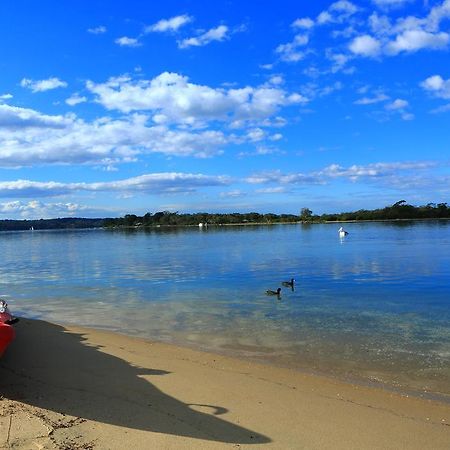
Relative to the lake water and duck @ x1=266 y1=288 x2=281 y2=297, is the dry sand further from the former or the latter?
duck @ x1=266 y1=288 x2=281 y2=297

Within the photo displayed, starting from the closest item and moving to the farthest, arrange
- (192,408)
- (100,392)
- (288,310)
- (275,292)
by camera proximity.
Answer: (192,408) < (100,392) < (288,310) < (275,292)

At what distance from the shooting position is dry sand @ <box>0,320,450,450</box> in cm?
595

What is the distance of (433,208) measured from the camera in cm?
18100

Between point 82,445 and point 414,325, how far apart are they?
1083 cm

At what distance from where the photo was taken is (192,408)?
715cm

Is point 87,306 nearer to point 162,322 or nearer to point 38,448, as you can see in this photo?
point 162,322

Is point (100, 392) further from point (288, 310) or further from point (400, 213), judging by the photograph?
point (400, 213)

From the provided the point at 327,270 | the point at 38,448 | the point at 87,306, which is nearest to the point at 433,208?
the point at 327,270

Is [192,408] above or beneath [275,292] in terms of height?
above

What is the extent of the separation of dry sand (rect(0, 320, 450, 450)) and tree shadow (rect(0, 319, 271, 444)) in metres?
0.01

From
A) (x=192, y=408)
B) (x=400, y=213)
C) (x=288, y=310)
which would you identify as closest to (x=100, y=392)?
(x=192, y=408)

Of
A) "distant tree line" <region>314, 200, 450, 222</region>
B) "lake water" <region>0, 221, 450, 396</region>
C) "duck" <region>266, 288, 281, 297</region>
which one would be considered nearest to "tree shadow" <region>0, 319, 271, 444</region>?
"lake water" <region>0, 221, 450, 396</region>

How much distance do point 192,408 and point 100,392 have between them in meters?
1.64

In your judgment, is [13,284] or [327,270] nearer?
[13,284]
